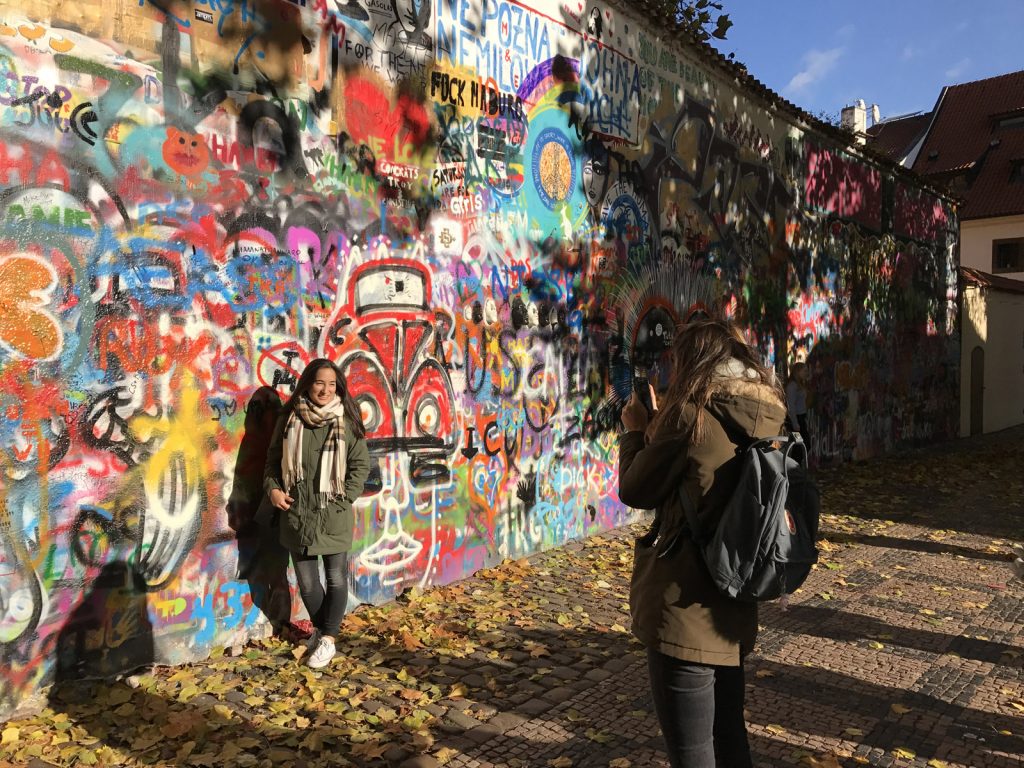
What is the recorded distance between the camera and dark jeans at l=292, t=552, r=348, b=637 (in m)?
5.01

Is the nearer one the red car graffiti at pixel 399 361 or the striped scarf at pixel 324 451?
the striped scarf at pixel 324 451

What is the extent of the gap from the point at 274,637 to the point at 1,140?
333 cm

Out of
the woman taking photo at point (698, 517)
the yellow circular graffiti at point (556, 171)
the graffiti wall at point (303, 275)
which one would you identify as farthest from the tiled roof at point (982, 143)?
the woman taking photo at point (698, 517)

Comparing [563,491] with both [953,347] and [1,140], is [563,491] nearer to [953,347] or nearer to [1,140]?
[1,140]

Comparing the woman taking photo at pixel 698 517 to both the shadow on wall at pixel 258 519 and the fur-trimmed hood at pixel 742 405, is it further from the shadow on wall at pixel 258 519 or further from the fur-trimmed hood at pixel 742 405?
the shadow on wall at pixel 258 519

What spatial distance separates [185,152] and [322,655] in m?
3.13

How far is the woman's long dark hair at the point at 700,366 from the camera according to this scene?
2688 millimetres

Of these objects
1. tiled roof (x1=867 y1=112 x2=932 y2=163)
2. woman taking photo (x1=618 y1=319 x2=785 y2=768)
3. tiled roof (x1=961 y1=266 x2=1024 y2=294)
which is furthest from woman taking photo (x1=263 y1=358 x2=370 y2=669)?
tiled roof (x1=867 y1=112 x2=932 y2=163)

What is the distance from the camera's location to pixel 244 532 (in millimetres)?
5199

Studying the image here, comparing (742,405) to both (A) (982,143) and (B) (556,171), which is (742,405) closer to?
(B) (556,171)

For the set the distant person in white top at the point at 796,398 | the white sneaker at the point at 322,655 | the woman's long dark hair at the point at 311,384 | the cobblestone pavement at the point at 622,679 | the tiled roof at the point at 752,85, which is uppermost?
the tiled roof at the point at 752,85

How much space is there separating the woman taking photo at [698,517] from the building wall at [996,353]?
790 inches

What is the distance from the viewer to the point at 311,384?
16.6ft

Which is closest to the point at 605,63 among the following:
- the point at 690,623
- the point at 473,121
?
the point at 473,121
